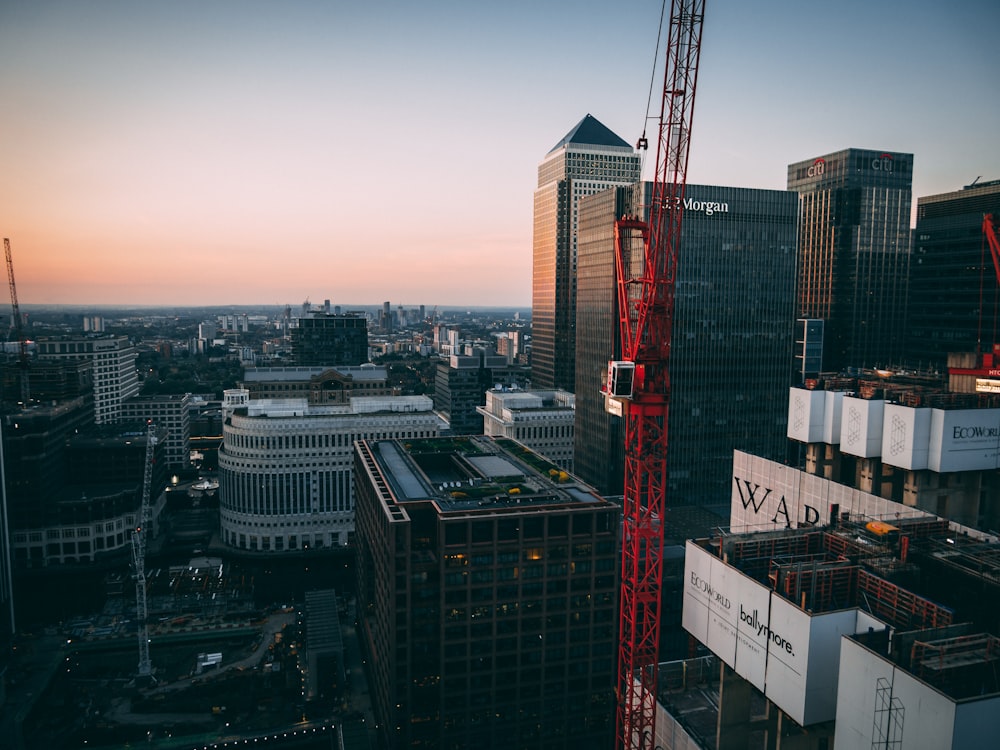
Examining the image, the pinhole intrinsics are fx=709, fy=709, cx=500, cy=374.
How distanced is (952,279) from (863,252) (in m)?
19.8

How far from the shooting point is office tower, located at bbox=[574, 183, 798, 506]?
12038cm

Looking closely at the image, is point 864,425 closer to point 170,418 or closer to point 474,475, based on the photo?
point 474,475

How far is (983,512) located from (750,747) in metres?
34.8

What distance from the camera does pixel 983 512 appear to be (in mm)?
62062

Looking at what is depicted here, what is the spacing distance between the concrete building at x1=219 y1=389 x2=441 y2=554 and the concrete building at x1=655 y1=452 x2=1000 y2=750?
89.8m

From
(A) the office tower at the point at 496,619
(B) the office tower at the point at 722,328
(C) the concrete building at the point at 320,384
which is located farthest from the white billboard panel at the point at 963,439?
(C) the concrete building at the point at 320,384

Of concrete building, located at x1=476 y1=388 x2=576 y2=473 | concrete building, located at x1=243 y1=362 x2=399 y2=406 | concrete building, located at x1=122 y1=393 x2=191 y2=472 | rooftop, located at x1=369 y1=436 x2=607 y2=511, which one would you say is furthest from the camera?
concrete building, located at x1=122 y1=393 x2=191 y2=472

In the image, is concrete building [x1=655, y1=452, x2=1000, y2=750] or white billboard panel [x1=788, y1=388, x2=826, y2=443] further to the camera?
white billboard panel [x1=788, y1=388, x2=826, y2=443]

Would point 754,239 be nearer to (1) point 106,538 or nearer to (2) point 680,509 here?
(2) point 680,509

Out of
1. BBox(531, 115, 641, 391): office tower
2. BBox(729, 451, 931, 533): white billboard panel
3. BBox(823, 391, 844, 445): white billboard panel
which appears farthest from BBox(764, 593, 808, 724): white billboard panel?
BBox(531, 115, 641, 391): office tower

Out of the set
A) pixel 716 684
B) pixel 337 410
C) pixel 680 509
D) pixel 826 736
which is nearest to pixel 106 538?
pixel 337 410

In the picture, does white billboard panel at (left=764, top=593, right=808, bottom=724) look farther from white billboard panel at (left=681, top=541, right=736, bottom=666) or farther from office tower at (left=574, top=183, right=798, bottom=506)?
office tower at (left=574, top=183, right=798, bottom=506)

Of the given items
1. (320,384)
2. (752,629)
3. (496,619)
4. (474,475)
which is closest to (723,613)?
(752,629)

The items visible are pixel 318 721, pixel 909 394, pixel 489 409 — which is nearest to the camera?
pixel 909 394
